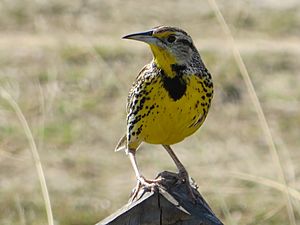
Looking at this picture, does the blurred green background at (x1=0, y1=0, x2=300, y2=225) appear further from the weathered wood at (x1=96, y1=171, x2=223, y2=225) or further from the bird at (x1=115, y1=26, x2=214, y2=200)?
the weathered wood at (x1=96, y1=171, x2=223, y2=225)

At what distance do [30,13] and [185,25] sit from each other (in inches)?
45.9

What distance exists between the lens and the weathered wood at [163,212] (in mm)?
2777

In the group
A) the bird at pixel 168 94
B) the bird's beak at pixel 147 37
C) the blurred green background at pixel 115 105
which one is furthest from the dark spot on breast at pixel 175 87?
the blurred green background at pixel 115 105

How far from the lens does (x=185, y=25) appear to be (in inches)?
372

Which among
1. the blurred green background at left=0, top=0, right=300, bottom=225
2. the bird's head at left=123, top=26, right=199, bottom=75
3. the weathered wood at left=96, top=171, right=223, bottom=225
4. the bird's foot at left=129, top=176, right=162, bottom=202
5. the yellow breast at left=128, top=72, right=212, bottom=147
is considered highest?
the blurred green background at left=0, top=0, right=300, bottom=225

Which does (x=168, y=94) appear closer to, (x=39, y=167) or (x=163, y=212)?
(x=39, y=167)

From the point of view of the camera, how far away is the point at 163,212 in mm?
2809

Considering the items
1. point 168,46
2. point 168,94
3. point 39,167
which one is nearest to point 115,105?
point 39,167

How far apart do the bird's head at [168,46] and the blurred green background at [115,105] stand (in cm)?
181

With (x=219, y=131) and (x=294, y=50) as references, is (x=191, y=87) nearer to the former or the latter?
(x=219, y=131)

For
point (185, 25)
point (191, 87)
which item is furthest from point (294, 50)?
point (191, 87)

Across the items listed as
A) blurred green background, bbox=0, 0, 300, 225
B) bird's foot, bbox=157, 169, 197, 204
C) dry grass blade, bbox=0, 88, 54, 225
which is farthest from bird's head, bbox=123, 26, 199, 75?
blurred green background, bbox=0, 0, 300, 225

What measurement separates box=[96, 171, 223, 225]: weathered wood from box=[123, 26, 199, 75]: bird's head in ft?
2.44

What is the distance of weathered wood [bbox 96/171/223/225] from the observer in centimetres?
278
